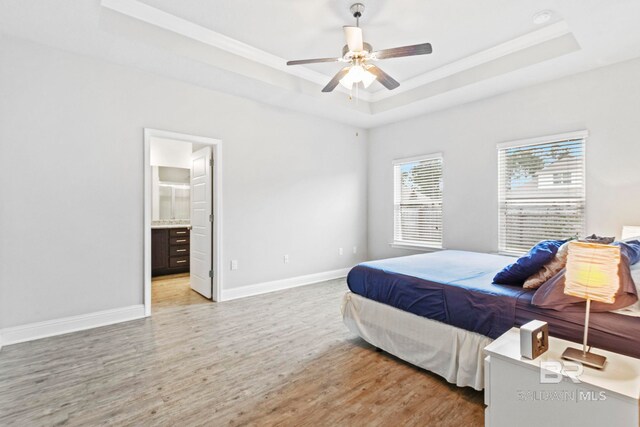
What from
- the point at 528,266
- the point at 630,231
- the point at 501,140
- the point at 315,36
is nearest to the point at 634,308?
the point at 528,266

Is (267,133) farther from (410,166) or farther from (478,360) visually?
(478,360)

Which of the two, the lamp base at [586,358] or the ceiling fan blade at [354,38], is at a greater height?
the ceiling fan blade at [354,38]

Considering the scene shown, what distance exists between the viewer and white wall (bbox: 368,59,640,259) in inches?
126

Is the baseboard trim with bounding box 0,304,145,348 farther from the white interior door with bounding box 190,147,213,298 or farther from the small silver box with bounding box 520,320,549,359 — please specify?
the small silver box with bounding box 520,320,549,359

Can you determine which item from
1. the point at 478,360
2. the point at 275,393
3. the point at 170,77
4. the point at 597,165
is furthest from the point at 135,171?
the point at 597,165

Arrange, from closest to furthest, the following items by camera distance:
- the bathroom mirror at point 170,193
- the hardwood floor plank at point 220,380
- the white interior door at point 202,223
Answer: the hardwood floor plank at point 220,380 < the white interior door at point 202,223 < the bathroom mirror at point 170,193

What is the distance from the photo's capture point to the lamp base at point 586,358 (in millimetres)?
1279

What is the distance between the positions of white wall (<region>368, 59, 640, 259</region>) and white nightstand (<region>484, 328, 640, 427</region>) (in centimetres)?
272

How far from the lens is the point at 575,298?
168cm

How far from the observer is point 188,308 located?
3848mm

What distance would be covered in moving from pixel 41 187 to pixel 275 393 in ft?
9.68

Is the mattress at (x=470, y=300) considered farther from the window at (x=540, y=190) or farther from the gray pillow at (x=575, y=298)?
the window at (x=540, y=190)

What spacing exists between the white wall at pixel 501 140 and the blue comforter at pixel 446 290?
1299mm

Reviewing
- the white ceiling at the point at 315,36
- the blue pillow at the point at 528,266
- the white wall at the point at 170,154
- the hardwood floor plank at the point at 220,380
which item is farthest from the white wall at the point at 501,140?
the white wall at the point at 170,154
